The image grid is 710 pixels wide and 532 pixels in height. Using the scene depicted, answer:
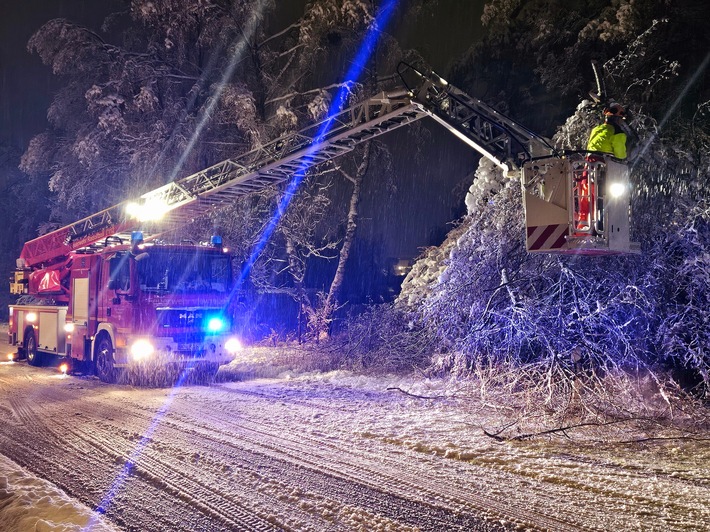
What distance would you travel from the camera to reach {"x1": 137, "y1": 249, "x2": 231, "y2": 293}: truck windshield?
11.6 meters

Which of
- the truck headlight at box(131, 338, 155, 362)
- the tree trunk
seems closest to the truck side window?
the truck headlight at box(131, 338, 155, 362)

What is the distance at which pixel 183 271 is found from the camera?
11938 millimetres

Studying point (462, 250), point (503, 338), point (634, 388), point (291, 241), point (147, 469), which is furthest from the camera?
point (291, 241)

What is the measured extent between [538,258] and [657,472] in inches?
166

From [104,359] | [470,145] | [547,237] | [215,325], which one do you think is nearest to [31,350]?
[104,359]

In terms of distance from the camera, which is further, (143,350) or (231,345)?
(231,345)

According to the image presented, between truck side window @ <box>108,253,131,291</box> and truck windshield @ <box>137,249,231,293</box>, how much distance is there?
26 cm

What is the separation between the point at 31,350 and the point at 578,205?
538 inches

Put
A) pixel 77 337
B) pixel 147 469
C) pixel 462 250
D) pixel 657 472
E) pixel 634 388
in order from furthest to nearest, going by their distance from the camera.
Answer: pixel 77 337 < pixel 462 250 < pixel 634 388 < pixel 147 469 < pixel 657 472

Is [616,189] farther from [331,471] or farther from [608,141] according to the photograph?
[331,471]

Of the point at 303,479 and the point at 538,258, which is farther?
the point at 538,258

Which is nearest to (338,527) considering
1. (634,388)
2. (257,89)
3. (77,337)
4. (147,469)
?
(147,469)

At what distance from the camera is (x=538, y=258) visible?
30.7 ft

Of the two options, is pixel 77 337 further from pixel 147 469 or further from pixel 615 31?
pixel 615 31
